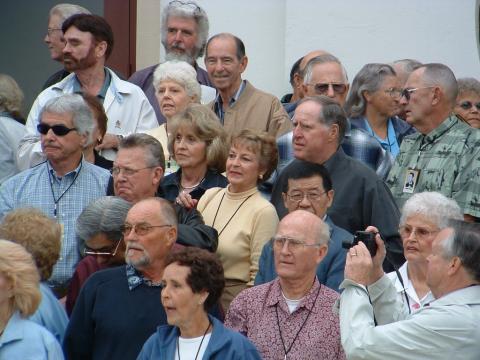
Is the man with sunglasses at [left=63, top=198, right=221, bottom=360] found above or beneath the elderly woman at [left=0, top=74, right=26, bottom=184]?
beneath

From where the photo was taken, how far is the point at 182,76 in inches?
404

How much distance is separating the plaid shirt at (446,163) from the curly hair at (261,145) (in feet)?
2.77

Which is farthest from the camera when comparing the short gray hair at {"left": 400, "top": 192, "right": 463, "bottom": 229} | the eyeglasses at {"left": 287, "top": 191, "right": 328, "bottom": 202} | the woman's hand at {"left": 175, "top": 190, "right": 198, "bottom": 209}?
the woman's hand at {"left": 175, "top": 190, "right": 198, "bottom": 209}

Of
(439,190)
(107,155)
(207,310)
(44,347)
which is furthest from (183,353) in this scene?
(107,155)

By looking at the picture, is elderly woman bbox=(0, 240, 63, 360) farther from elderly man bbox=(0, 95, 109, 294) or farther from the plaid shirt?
the plaid shirt

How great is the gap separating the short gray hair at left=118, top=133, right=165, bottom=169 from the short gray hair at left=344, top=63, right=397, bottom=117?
1846mm

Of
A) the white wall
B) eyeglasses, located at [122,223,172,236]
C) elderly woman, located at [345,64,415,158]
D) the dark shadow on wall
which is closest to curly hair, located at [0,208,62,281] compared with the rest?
eyeglasses, located at [122,223,172,236]

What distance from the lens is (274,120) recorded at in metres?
10.3

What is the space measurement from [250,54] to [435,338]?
5.46 metres

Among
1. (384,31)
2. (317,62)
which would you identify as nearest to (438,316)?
(317,62)

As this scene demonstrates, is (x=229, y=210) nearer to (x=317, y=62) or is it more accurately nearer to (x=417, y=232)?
(x=417, y=232)

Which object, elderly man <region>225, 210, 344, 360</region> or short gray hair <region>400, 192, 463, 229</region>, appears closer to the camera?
elderly man <region>225, 210, 344, 360</region>

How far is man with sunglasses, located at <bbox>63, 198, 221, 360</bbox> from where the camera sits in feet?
26.0

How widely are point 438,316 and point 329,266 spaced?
1399 millimetres
